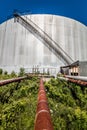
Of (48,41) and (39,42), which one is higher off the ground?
(48,41)

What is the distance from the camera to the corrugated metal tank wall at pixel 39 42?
1353 inches

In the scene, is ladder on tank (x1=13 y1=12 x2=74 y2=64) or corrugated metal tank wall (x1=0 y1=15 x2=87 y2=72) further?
ladder on tank (x1=13 y1=12 x2=74 y2=64)

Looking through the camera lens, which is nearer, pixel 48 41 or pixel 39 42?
pixel 48 41

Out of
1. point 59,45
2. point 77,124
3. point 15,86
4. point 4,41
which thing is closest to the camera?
point 77,124

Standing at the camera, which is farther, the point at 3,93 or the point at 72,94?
the point at 72,94

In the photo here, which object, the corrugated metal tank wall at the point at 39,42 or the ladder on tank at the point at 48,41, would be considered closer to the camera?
the corrugated metal tank wall at the point at 39,42

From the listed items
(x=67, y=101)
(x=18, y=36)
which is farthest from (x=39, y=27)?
(x=67, y=101)

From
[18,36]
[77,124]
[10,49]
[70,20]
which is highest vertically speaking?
[70,20]

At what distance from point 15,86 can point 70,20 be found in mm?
31583

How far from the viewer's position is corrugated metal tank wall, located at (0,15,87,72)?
34375 mm

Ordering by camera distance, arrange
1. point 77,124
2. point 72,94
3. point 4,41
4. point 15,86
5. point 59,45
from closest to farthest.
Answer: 1. point 77,124
2. point 72,94
3. point 15,86
4. point 59,45
5. point 4,41

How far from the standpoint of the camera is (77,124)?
4.13 metres

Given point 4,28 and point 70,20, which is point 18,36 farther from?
point 70,20

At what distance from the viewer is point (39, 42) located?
115ft
